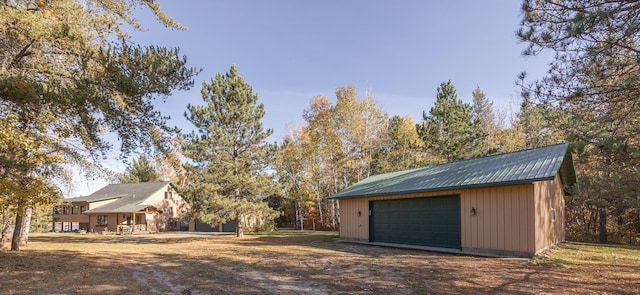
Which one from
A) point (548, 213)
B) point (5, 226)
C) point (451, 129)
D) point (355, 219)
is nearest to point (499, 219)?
point (548, 213)

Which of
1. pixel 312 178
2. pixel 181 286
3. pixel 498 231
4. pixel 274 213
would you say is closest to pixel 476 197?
pixel 498 231

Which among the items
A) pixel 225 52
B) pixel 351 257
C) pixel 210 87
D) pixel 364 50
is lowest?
pixel 351 257

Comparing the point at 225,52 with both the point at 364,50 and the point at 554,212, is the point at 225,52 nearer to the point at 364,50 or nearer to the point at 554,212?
the point at 364,50

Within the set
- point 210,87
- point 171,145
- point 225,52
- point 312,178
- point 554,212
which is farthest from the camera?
point 312,178

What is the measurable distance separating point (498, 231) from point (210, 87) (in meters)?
15.4

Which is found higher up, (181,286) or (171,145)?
(171,145)

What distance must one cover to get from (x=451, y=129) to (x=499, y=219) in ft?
38.1

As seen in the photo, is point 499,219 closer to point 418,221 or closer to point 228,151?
point 418,221

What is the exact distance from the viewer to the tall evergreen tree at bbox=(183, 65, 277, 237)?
712 inches

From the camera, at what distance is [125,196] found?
34.4 metres

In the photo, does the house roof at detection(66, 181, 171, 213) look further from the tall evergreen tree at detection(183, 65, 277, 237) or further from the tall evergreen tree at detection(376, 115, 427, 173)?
the tall evergreen tree at detection(376, 115, 427, 173)

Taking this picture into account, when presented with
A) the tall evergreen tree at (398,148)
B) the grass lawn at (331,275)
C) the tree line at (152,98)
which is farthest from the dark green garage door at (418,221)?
the tall evergreen tree at (398,148)

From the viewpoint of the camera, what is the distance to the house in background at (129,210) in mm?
30469

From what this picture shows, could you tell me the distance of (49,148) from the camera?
11.0m
